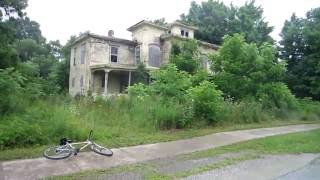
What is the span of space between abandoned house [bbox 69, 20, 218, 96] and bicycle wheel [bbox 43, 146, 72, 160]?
17.6m

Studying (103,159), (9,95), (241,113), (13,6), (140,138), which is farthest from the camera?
(13,6)

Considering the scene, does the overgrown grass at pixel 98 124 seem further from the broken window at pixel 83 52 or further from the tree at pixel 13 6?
the broken window at pixel 83 52

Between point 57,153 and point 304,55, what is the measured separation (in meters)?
29.5

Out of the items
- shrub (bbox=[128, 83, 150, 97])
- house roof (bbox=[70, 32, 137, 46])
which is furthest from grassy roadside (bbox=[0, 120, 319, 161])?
house roof (bbox=[70, 32, 137, 46])

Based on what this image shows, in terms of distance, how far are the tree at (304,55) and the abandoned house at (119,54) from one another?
1097cm

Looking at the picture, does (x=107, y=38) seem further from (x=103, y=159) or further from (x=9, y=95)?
(x=103, y=159)

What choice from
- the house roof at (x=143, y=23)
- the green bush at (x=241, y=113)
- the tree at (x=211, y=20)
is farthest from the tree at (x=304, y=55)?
the green bush at (x=241, y=113)

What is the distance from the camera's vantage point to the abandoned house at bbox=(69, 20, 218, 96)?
2572 centimetres

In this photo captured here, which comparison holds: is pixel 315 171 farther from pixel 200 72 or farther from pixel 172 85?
pixel 200 72

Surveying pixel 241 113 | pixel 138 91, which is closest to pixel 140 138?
pixel 138 91

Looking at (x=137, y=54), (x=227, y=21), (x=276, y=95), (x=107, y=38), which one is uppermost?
(x=227, y=21)

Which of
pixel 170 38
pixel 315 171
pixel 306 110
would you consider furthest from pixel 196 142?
pixel 170 38

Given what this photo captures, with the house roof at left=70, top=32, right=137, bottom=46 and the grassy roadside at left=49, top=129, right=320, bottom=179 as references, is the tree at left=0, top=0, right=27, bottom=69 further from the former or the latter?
the grassy roadside at left=49, top=129, right=320, bottom=179

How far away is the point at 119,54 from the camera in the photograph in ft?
88.1
